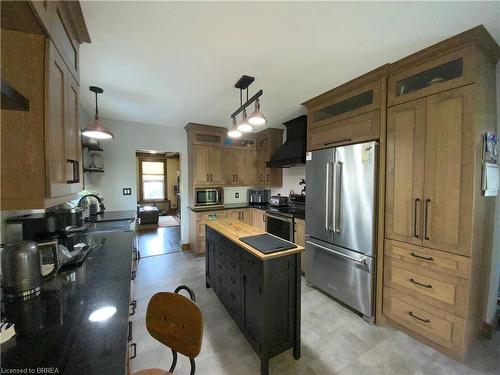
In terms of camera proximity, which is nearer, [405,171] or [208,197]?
[405,171]

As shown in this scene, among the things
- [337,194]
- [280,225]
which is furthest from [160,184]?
[337,194]

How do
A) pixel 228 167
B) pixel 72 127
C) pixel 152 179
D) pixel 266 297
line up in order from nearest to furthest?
pixel 72 127, pixel 266 297, pixel 228 167, pixel 152 179

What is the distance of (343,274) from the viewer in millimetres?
2391

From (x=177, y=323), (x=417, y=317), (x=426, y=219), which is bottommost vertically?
(x=417, y=317)

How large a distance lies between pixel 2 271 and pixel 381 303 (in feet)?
9.92

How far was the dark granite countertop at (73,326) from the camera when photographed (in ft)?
2.23

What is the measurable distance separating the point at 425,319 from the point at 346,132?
6.61ft

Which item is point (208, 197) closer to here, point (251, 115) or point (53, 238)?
point (251, 115)

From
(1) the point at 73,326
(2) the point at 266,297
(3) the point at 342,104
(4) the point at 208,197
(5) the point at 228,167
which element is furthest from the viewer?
(5) the point at 228,167

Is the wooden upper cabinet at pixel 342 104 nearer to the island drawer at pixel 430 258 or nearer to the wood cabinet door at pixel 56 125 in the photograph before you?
the island drawer at pixel 430 258

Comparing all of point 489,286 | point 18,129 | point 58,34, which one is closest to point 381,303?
point 489,286

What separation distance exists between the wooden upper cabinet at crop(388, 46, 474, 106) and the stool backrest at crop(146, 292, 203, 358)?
2494mm

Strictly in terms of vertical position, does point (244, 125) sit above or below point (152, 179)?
above

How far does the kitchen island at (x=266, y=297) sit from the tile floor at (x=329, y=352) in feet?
0.52
